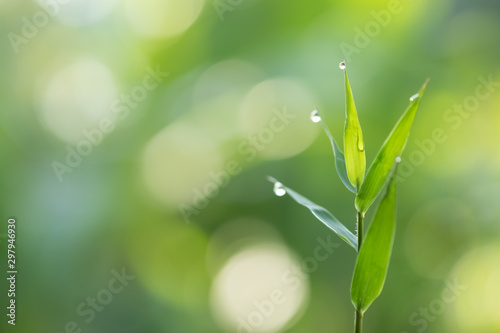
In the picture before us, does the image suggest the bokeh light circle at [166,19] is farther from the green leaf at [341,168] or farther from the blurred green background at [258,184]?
the green leaf at [341,168]

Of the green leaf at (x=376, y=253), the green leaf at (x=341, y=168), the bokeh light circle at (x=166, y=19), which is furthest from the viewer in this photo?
the bokeh light circle at (x=166, y=19)

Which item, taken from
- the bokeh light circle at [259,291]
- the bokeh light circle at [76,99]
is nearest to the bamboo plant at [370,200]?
the bokeh light circle at [259,291]

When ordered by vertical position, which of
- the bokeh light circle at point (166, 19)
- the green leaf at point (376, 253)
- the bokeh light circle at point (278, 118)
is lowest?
the green leaf at point (376, 253)

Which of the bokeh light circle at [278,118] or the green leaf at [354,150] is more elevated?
the bokeh light circle at [278,118]

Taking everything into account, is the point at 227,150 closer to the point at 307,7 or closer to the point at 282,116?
the point at 282,116

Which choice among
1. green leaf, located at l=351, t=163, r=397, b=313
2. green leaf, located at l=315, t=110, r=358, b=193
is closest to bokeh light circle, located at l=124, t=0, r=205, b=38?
green leaf, located at l=315, t=110, r=358, b=193

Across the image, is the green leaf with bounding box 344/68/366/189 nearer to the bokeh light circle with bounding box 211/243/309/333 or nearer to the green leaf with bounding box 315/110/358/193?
the green leaf with bounding box 315/110/358/193

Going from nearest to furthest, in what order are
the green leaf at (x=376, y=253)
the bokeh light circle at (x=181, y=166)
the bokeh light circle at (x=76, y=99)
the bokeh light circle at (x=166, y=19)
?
the green leaf at (x=376, y=253) < the bokeh light circle at (x=181, y=166) < the bokeh light circle at (x=76, y=99) < the bokeh light circle at (x=166, y=19)
